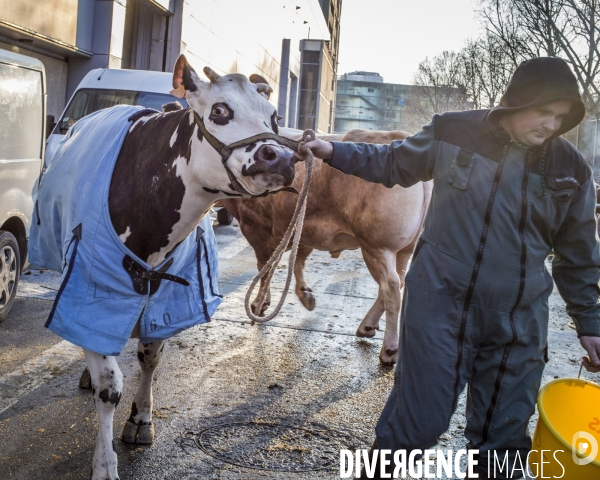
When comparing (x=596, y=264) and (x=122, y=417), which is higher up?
(x=596, y=264)

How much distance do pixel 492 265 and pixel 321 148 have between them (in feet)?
2.93

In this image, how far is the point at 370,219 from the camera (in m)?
5.54

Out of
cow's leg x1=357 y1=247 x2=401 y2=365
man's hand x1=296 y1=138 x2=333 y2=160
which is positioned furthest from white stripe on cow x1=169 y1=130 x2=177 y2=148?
cow's leg x1=357 y1=247 x2=401 y2=365

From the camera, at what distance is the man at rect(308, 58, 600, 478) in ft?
9.68

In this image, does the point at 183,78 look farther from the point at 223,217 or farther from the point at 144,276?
the point at 223,217

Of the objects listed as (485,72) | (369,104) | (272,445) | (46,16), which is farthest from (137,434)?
(369,104)

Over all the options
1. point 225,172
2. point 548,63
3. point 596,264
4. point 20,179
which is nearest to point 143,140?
point 225,172

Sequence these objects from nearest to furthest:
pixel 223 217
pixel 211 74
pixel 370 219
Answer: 1. pixel 211 74
2. pixel 370 219
3. pixel 223 217

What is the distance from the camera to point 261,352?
5699mm

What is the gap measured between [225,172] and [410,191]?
2566 millimetres

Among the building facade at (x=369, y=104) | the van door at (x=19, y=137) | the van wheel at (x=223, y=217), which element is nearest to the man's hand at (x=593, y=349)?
the van door at (x=19, y=137)

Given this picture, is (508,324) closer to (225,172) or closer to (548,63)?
(548,63)

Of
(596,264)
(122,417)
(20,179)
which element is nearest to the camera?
(596,264)

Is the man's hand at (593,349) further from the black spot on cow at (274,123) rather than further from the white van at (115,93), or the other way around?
the white van at (115,93)
